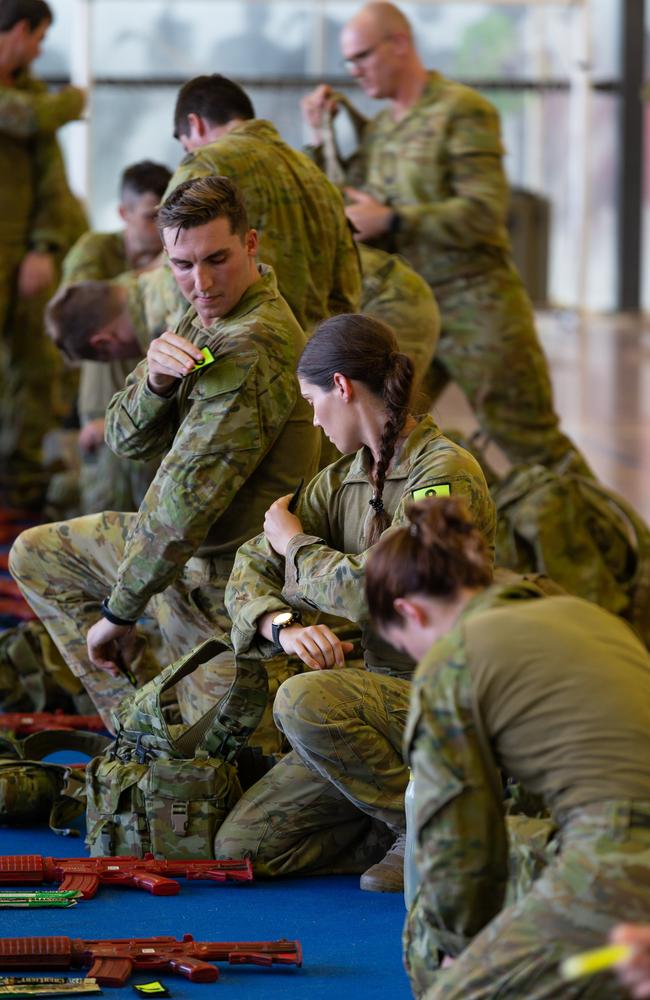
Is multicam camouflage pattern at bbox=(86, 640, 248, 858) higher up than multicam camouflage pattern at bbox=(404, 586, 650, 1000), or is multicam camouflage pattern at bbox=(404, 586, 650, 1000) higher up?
multicam camouflage pattern at bbox=(404, 586, 650, 1000)

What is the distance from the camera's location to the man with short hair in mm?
4586

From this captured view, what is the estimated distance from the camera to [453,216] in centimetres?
618

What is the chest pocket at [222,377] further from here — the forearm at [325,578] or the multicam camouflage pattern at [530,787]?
the multicam camouflage pattern at [530,787]

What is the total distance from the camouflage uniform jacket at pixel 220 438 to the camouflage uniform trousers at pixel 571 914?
1.74 meters

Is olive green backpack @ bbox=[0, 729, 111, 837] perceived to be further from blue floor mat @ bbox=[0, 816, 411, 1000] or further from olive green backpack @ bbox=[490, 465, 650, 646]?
olive green backpack @ bbox=[490, 465, 650, 646]

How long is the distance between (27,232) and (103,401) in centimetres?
171

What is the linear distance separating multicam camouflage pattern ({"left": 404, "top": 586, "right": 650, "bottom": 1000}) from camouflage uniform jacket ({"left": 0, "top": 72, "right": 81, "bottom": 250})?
592 cm

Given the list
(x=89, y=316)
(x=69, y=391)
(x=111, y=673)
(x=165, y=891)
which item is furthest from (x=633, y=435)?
(x=165, y=891)

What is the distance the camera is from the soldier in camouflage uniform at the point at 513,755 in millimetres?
2342

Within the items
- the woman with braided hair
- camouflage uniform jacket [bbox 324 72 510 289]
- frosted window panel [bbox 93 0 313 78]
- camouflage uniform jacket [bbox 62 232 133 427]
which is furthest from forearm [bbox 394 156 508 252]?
frosted window panel [bbox 93 0 313 78]

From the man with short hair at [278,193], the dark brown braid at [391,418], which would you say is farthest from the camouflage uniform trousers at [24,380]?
the dark brown braid at [391,418]

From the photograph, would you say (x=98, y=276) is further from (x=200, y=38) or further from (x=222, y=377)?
(x=200, y=38)

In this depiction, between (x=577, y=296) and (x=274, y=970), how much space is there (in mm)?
14637

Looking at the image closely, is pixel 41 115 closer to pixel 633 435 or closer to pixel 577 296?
pixel 633 435
